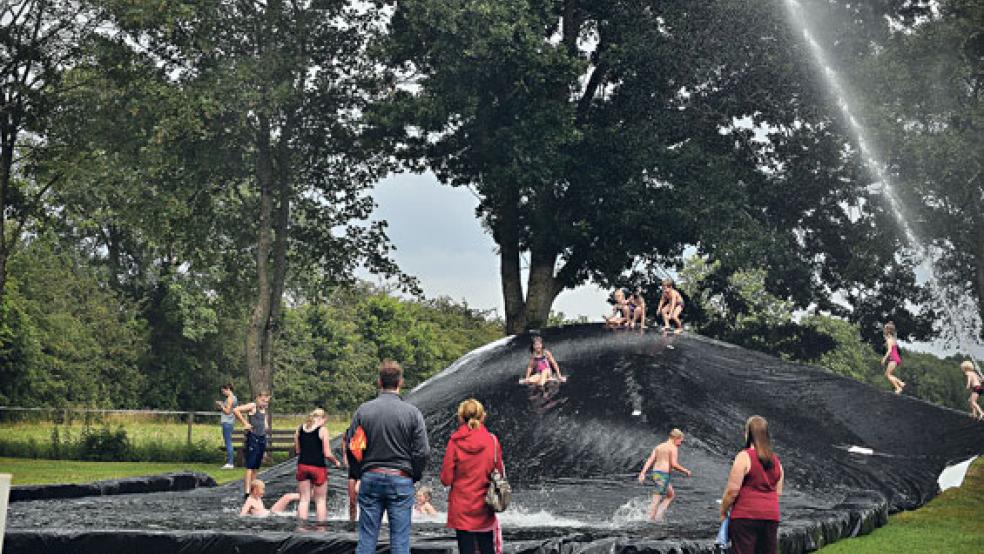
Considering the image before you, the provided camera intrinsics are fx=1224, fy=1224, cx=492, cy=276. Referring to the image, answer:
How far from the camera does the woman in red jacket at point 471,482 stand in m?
9.52

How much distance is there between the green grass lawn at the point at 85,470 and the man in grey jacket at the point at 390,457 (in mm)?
14018

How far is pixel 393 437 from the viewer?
31.5ft

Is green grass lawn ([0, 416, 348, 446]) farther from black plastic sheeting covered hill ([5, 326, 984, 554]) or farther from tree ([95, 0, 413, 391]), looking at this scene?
black plastic sheeting covered hill ([5, 326, 984, 554])

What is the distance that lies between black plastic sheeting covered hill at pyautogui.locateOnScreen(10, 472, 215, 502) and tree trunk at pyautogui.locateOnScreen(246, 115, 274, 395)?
10.5 m

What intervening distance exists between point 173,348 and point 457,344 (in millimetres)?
27736

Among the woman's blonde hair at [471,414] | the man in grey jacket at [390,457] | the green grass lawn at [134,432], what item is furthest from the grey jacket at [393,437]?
the green grass lawn at [134,432]

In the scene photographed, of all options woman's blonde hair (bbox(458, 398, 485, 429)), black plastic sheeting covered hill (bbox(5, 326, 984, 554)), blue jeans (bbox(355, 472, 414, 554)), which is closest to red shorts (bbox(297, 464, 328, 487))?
black plastic sheeting covered hill (bbox(5, 326, 984, 554))

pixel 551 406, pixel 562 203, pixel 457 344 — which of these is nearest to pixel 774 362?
pixel 551 406

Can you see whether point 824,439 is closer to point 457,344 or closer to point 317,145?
point 317,145

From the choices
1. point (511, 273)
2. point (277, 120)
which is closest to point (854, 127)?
point (511, 273)

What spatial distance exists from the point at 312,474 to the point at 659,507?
4565 millimetres

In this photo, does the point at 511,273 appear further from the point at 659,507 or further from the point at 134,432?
the point at 659,507

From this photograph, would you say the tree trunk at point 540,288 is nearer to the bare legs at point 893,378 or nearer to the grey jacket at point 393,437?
the bare legs at point 893,378

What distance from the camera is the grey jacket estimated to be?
959 cm
